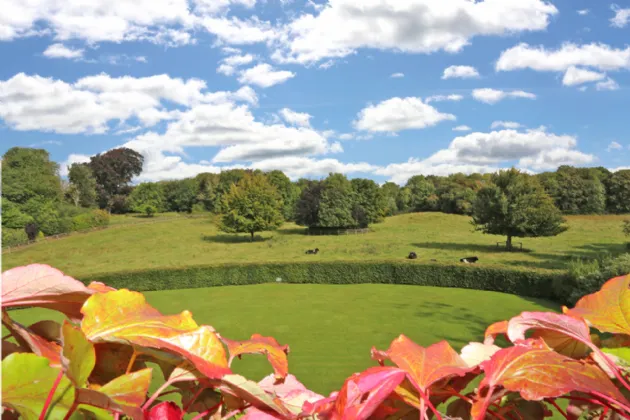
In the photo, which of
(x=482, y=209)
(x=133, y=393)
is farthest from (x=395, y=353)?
(x=482, y=209)

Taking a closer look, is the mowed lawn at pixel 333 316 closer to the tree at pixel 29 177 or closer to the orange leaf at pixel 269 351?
the orange leaf at pixel 269 351

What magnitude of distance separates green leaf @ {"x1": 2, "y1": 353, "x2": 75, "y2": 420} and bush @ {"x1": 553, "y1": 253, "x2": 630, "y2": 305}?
15.3m

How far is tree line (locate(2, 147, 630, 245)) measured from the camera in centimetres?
2958

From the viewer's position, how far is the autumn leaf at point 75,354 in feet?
1.53

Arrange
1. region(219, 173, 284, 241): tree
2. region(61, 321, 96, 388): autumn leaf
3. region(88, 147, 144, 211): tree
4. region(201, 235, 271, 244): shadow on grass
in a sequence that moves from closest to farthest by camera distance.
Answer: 1. region(61, 321, 96, 388): autumn leaf
2. region(219, 173, 284, 241): tree
3. region(201, 235, 271, 244): shadow on grass
4. region(88, 147, 144, 211): tree

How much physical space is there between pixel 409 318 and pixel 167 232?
34035 mm

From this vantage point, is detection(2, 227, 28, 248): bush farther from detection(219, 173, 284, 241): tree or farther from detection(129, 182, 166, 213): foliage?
detection(129, 182, 166, 213): foliage

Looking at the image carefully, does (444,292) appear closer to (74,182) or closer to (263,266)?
(263,266)

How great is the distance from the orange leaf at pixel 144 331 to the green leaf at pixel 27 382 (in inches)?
2.7

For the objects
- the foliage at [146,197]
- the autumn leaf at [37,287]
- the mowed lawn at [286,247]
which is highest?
the foliage at [146,197]

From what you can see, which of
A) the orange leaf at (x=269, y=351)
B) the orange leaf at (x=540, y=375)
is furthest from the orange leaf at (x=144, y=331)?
the orange leaf at (x=540, y=375)

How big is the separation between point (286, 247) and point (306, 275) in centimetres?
1282

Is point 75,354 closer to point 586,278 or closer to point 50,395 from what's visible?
point 50,395

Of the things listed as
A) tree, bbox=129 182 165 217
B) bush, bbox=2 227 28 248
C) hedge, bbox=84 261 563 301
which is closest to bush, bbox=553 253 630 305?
hedge, bbox=84 261 563 301
